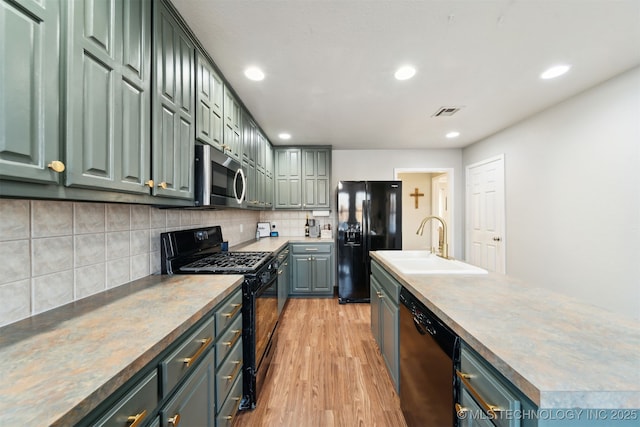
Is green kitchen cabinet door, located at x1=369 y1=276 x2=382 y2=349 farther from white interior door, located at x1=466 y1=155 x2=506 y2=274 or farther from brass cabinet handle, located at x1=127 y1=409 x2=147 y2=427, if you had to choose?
white interior door, located at x1=466 y1=155 x2=506 y2=274

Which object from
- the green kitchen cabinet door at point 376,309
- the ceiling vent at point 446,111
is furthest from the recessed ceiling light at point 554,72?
the green kitchen cabinet door at point 376,309

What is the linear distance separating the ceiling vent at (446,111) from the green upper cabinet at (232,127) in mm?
2198

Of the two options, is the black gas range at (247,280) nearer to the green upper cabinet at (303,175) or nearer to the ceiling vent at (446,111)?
the green upper cabinet at (303,175)

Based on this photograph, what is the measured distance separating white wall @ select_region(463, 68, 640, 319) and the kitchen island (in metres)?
1.67

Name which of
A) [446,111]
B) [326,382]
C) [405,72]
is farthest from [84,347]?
[446,111]

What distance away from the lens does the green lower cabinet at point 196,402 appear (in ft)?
2.81

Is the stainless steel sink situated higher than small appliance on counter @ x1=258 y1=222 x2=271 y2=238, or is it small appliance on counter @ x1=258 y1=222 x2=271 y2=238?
small appliance on counter @ x1=258 y1=222 x2=271 y2=238

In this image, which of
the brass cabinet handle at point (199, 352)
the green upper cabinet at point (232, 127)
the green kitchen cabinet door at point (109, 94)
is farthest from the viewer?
the green upper cabinet at point (232, 127)

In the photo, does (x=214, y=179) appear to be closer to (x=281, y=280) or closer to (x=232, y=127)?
(x=232, y=127)

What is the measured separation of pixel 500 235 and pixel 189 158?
3956mm

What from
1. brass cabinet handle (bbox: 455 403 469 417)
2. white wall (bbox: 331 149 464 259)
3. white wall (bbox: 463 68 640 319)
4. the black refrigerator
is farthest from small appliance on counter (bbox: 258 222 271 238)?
white wall (bbox: 463 68 640 319)

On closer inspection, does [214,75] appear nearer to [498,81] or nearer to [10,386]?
[10,386]

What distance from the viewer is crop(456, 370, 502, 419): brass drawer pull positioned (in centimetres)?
70

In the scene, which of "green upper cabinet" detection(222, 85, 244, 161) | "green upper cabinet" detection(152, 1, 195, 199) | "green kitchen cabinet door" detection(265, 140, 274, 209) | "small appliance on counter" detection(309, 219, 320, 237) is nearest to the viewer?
"green upper cabinet" detection(152, 1, 195, 199)
